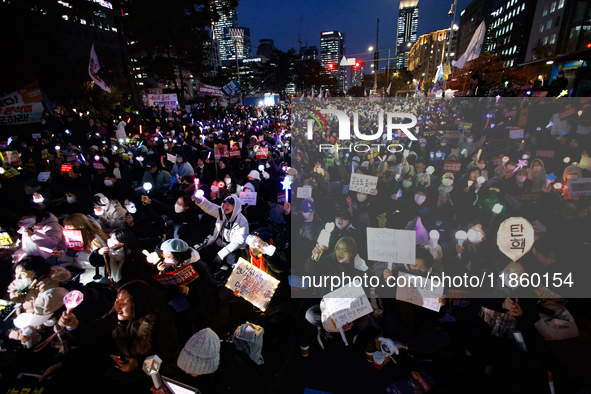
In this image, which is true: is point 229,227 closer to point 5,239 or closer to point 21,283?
point 21,283

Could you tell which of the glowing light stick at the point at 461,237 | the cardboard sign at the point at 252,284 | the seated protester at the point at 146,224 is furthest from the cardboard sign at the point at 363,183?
the seated protester at the point at 146,224

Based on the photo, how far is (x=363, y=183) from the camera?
232 inches

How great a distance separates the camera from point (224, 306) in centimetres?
501

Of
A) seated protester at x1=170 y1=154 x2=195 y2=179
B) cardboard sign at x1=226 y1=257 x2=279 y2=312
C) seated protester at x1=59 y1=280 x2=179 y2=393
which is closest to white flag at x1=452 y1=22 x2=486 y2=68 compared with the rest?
seated protester at x1=170 y1=154 x2=195 y2=179

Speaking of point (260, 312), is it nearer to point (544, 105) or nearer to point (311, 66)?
point (544, 105)

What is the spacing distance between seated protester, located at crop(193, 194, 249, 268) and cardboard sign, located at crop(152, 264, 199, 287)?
1234 mm

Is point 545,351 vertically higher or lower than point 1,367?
higher

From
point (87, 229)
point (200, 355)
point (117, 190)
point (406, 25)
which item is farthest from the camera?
point (406, 25)

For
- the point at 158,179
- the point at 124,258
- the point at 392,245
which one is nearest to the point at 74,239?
the point at 124,258

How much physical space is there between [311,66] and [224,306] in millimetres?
78706

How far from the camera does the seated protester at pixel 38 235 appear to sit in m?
4.80

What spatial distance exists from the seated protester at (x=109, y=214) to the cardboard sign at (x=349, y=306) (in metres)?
5.04

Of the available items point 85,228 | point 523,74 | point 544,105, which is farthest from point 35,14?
point 523,74

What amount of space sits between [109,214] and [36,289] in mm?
2411
